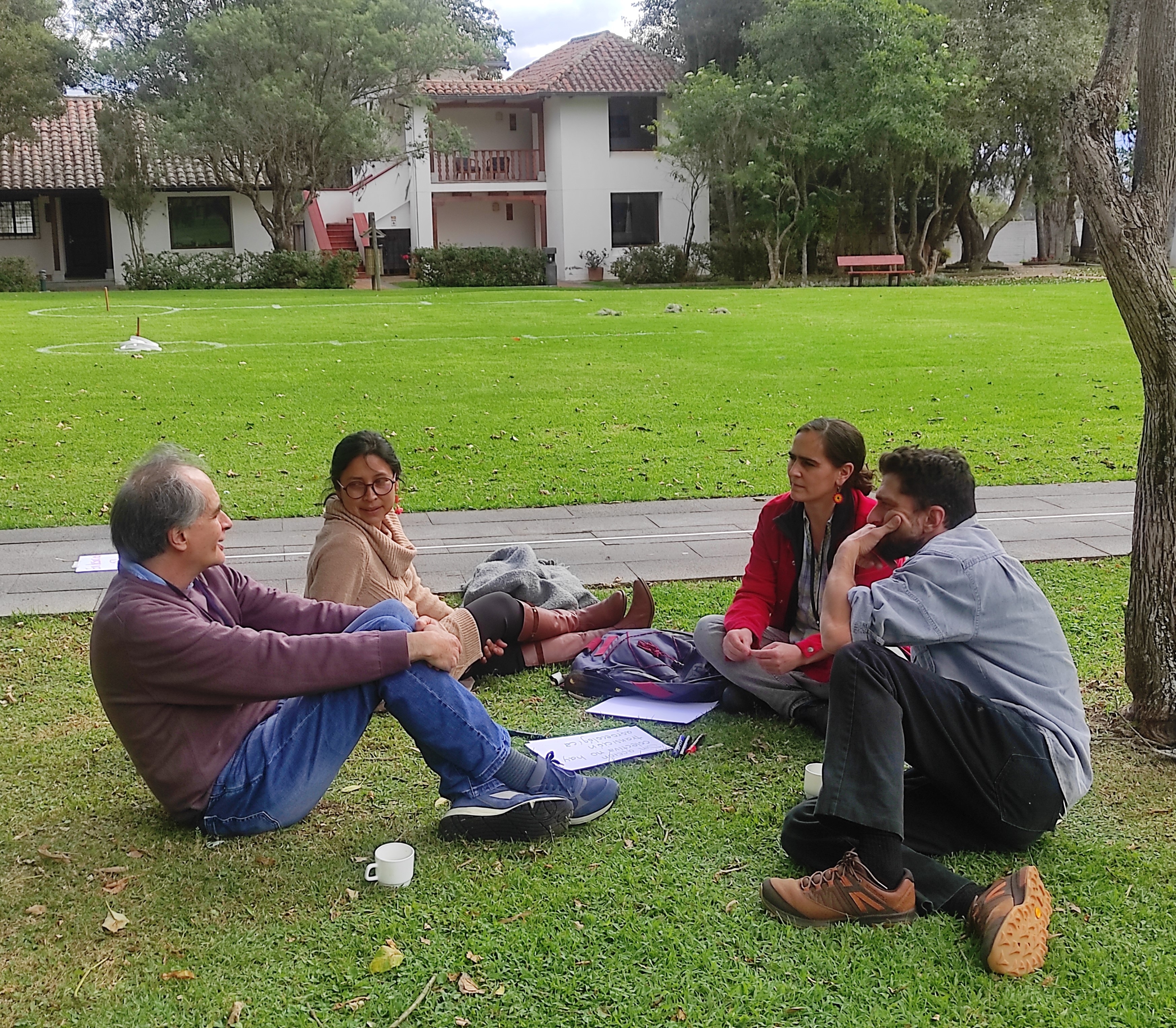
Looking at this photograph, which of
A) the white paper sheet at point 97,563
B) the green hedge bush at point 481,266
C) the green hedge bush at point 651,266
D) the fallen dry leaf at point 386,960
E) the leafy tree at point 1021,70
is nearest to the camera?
the fallen dry leaf at point 386,960

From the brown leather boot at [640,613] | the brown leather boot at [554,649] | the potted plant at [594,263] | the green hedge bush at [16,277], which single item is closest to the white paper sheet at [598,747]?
the brown leather boot at [554,649]

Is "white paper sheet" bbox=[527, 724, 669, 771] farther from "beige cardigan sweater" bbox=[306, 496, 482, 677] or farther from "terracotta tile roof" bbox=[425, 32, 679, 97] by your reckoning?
"terracotta tile roof" bbox=[425, 32, 679, 97]

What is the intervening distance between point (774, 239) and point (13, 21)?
20173 mm

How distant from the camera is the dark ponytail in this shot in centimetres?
420

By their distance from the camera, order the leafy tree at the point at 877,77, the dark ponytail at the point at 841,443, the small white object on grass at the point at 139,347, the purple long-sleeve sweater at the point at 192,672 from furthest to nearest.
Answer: the leafy tree at the point at 877,77 < the small white object on grass at the point at 139,347 < the dark ponytail at the point at 841,443 < the purple long-sleeve sweater at the point at 192,672

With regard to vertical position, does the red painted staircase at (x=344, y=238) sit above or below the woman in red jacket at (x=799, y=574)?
above

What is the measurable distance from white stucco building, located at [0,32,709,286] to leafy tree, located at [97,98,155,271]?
1064 mm

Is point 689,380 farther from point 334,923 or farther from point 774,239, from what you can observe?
point 774,239

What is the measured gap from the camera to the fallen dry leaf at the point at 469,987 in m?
2.81

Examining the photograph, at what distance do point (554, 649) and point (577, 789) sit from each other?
149 cm

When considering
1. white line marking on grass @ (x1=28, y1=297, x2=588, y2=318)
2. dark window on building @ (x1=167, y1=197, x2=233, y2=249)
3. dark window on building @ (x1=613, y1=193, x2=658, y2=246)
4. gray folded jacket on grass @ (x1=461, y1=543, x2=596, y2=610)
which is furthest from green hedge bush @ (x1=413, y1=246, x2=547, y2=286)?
gray folded jacket on grass @ (x1=461, y1=543, x2=596, y2=610)

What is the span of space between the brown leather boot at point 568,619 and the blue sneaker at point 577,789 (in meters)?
1.35

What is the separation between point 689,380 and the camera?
12961 millimetres

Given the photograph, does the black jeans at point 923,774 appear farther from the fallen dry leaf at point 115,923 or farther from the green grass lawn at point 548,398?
the green grass lawn at point 548,398
